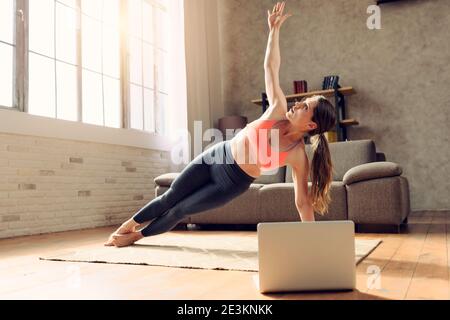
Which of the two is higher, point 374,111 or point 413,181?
point 374,111

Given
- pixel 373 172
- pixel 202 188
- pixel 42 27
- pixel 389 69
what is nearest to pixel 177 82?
pixel 42 27

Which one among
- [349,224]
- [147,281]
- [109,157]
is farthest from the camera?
[109,157]

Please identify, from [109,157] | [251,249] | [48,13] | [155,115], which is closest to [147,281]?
[251,249]

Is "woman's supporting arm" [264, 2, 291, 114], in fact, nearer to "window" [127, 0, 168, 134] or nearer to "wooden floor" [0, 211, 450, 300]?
"wooden floor" [0, 211, 450, 300]

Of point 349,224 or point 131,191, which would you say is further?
point 131,191

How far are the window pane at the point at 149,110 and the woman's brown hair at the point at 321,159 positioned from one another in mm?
3214

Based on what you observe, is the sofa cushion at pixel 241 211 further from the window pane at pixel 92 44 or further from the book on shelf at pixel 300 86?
the book on shelf at pixel 300 86

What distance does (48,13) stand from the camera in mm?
3691

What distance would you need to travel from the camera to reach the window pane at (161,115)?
510 cm

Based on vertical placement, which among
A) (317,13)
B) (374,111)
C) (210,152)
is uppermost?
(317,13)

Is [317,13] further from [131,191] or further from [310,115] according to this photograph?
[310,115]

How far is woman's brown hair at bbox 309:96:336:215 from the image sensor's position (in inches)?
75.3

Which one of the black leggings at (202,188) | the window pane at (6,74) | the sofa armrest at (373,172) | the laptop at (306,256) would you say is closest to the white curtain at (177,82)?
the window pane at (6,74)

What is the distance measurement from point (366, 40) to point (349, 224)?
14.6ft
